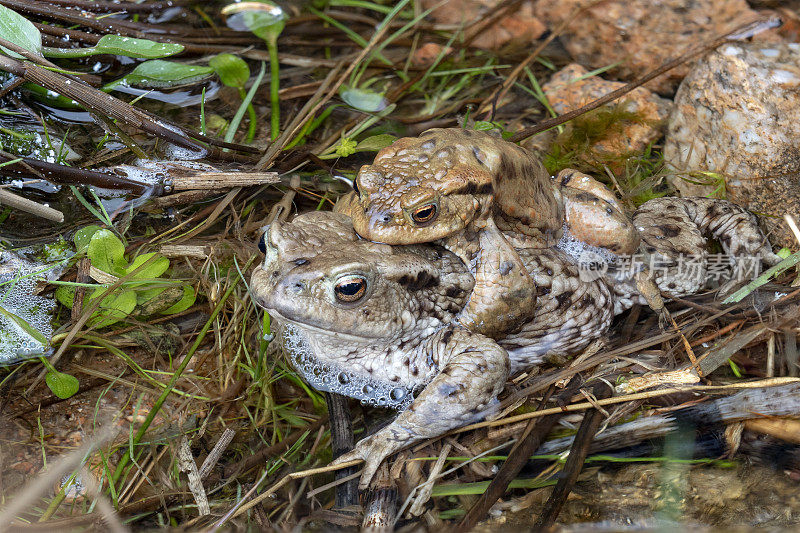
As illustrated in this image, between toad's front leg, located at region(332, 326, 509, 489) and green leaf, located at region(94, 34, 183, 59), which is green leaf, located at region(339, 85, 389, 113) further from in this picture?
toad's front leg, located at region(332, 326, 509, 489)

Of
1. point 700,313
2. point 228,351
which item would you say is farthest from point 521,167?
point 228,351

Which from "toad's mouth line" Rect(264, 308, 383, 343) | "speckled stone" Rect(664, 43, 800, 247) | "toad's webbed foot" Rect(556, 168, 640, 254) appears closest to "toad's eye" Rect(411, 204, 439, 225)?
"toad's mouth line" Rect(264, 308, 383, 343)

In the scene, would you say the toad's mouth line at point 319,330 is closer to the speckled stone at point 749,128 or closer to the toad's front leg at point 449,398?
the toad's front leg at point 449,398

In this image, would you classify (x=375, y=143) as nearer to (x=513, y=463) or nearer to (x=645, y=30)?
(x=513, y=463)

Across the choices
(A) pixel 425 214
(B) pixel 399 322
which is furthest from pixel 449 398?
(A) pixel 425 214

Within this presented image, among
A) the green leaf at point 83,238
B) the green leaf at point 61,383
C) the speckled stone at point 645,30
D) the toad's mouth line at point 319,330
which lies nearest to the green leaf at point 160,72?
the green leaf at point 83,238

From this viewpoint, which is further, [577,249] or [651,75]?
[651,75]
